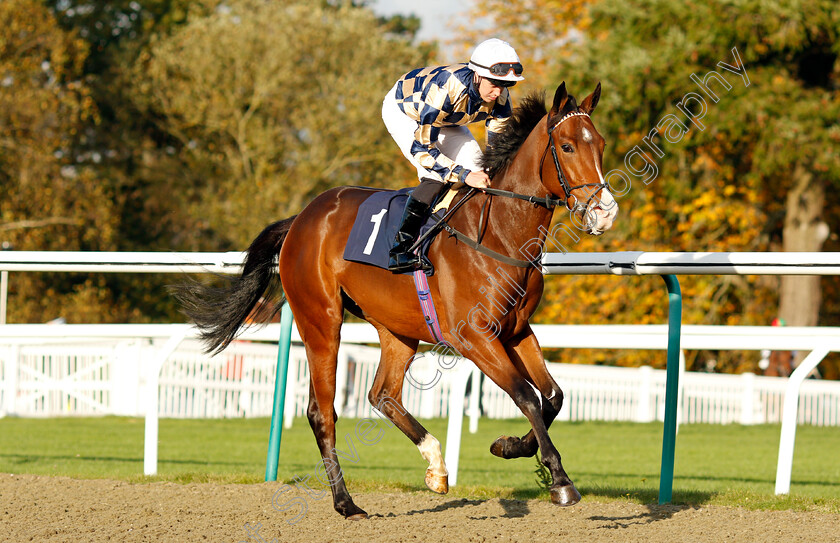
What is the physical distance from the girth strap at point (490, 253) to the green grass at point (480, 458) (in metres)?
1.36

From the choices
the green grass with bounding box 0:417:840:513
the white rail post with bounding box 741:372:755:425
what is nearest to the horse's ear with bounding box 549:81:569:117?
the green grass with bounding box 0:417:840:513

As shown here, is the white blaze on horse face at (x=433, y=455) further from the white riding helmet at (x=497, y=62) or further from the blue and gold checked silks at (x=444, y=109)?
the white riding helmet at (x=497, y=62)

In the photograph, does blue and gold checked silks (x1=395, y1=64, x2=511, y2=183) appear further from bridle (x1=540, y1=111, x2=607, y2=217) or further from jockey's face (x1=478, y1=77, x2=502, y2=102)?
bridle (x1=540, y1=111, x2=607, y2=217)

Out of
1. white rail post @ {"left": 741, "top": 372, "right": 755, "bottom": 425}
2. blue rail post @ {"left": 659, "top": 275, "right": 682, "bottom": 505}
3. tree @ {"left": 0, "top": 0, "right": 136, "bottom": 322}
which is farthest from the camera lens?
tree @ {"left": 0, "top": 0, "right": 136, "bottom": 322}

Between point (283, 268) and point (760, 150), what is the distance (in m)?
10.9

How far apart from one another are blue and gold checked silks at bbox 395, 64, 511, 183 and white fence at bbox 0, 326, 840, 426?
25.3 ft

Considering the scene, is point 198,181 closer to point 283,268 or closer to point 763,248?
point 763,248

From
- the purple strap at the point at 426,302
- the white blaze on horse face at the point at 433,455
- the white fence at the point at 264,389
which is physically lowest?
the white fence at the point at 264,389

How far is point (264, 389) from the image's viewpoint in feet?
41.5

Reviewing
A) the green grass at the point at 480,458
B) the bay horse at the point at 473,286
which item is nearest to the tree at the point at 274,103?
the green grass at the point at 480,458

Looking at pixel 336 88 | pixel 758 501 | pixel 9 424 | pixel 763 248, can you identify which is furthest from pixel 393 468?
pixel 336 88

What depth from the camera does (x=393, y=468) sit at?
7328 millimetres

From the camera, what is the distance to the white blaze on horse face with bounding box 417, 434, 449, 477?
4.33 m

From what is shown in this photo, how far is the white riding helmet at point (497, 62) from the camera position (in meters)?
4.19
